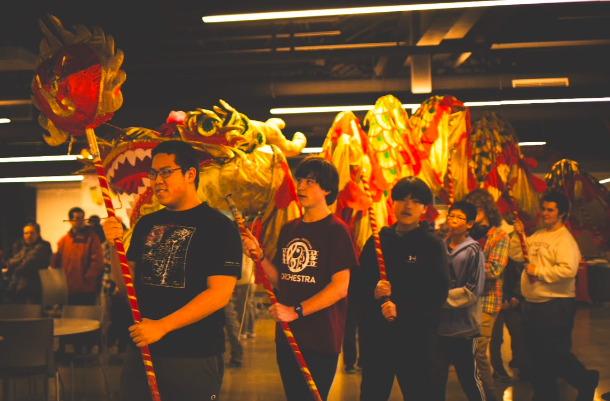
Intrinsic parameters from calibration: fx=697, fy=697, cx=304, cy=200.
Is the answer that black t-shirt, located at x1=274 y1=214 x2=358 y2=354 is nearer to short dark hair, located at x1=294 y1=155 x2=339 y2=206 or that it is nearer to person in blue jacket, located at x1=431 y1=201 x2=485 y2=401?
short dark hair, located at x1=294 y1=155 x2=339 y2=206

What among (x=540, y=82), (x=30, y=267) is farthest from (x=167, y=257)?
(x=540, y=82)

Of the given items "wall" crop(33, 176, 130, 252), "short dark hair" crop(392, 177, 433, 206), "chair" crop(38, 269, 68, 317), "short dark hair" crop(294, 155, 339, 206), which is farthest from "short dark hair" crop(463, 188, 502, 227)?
"wall" crop(33, 176, 130, 252)

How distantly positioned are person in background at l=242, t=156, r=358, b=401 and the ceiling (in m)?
2.33

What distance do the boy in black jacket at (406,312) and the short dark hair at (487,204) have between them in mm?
1513

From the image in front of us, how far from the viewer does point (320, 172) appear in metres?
2.88

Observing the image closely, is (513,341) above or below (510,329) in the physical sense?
below

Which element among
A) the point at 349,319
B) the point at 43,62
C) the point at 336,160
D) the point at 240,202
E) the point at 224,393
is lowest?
the point at 224,393

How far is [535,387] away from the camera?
433cm

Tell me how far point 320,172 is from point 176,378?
1041mm

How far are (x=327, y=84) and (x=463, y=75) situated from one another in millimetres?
1846

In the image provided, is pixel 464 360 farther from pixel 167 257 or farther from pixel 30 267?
pixel 30 267

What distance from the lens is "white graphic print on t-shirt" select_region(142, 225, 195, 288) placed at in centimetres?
231

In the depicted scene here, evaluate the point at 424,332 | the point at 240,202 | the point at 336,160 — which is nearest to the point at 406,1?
the point at 336,160

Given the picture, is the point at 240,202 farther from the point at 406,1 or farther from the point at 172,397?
the point at 406,1
